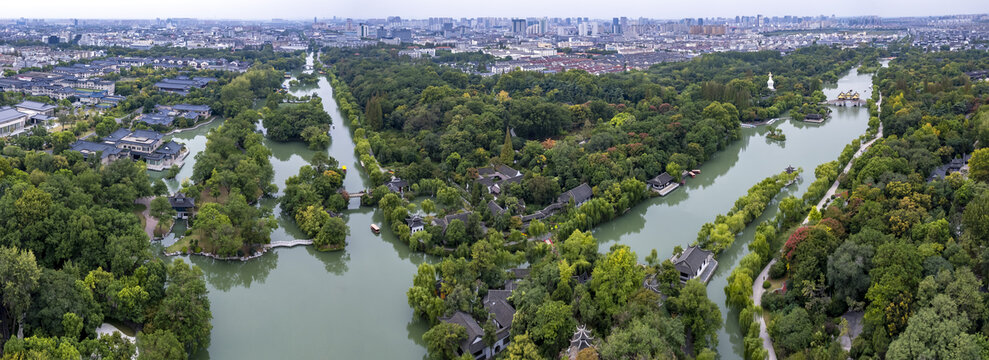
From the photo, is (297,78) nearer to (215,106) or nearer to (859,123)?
(215,106)

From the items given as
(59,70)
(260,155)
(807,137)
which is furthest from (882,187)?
(59,70)

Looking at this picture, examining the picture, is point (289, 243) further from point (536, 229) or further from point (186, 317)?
point (536, 229)

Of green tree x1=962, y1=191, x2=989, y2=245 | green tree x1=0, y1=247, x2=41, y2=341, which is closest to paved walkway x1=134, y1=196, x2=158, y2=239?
green tree x1=0, y1=247, x2=41, y2=341

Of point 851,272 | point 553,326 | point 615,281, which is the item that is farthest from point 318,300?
point 851,272

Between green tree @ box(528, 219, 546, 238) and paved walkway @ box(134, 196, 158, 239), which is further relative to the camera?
paved walkway @ box(134, 196, 158, 239)

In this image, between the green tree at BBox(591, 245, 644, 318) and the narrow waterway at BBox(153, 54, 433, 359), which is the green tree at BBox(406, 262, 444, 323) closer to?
the narrow waterway at BBox(153, 54, 433, 359)

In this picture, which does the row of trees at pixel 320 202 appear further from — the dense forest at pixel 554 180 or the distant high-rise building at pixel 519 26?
the distant high-rise building at pixel 519 26
